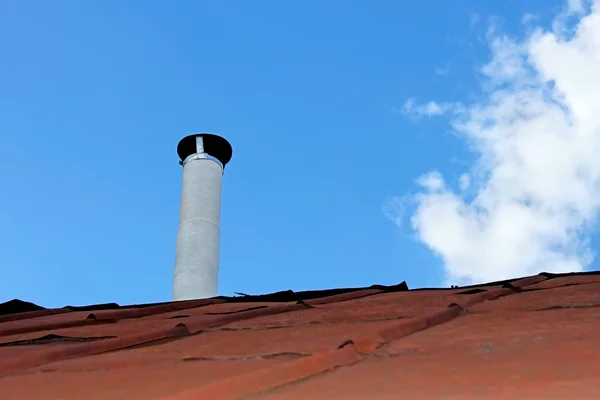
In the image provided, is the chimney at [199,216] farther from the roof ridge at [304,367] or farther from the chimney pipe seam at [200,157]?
the roof ridge at [304,367]

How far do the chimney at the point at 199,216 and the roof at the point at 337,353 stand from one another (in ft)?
12.4

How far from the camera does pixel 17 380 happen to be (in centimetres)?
214

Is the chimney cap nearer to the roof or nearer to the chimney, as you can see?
the chimney

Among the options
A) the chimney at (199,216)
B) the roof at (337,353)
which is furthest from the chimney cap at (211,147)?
the roof at (337,353)

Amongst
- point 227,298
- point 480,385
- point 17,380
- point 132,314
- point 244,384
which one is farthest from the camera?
point 227,298

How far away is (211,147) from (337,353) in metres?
6.85

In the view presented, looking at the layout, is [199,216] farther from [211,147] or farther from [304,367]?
[304,367]

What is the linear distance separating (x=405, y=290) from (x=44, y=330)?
6.68 feet

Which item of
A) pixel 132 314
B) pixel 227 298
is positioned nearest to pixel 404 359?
pixel 132 314

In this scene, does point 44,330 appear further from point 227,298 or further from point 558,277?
point 558,277

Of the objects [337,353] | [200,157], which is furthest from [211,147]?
[337,353]

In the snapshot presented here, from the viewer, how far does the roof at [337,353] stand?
5.08 ft

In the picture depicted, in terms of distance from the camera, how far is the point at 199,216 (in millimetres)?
8055

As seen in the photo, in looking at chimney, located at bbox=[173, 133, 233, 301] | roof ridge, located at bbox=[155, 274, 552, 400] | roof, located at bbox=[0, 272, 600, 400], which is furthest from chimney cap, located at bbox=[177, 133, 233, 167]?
roof ridge, located at bbox=[155, 274, 552, 400]
